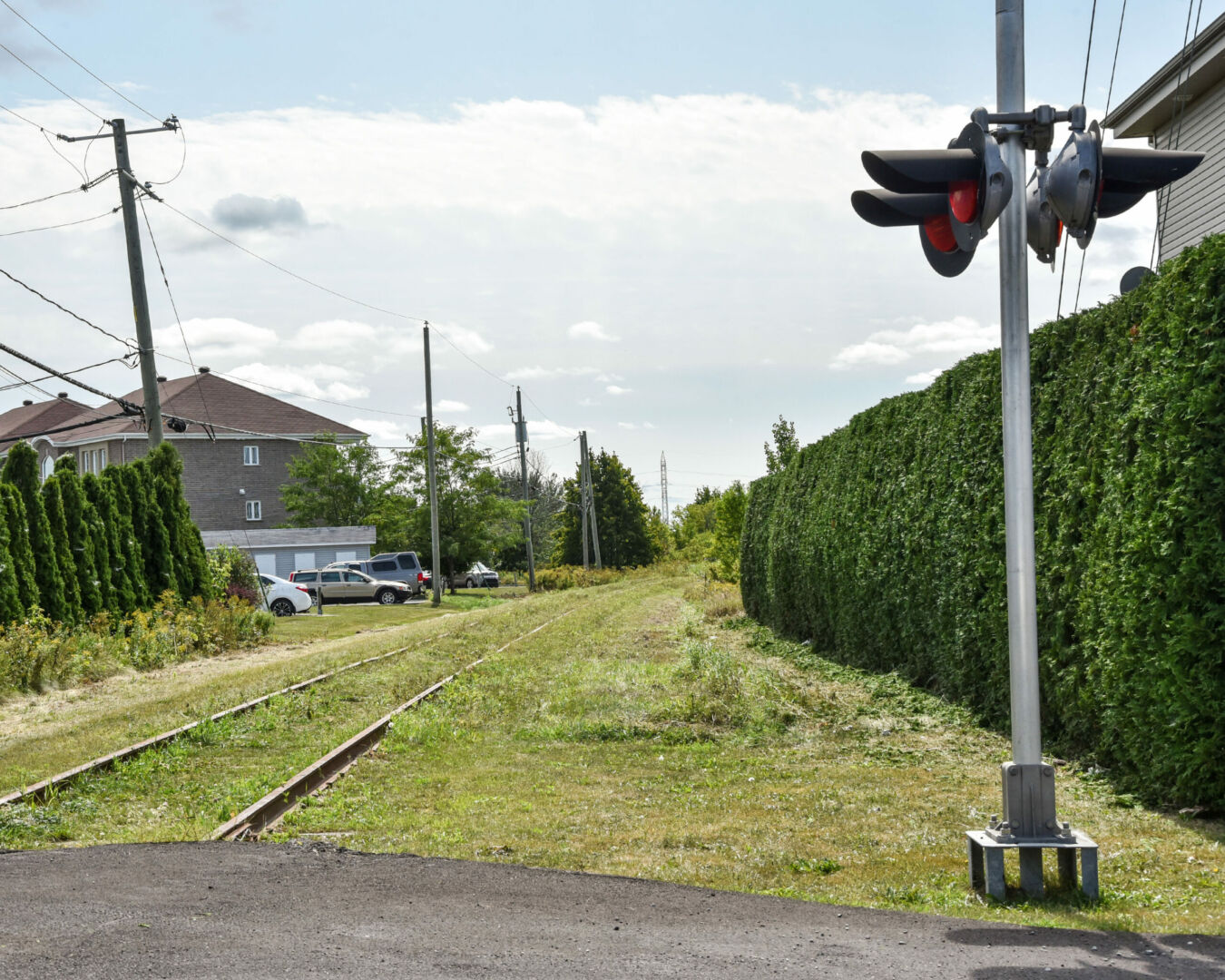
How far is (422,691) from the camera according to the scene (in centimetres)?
1338

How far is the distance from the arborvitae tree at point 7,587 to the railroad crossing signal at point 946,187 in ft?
53.3

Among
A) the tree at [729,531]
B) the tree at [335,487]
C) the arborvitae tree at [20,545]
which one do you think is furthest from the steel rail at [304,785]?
the tree at [335,487]

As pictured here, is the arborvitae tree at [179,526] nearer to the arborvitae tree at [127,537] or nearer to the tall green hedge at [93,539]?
the tall green hedge at [93,539]

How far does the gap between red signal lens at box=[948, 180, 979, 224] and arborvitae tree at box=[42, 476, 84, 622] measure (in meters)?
18.3

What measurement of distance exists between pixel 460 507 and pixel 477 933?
49.4m

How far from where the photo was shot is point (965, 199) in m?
5.13

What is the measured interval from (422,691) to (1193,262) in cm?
978

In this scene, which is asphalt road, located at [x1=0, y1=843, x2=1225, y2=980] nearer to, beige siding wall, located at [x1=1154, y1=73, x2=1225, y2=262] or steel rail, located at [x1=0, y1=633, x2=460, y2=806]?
steel rail, located at [x1=0, y1=633, x2=460, y2=806]

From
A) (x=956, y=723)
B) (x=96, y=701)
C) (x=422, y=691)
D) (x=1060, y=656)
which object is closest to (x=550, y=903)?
(x=1060, y=656)

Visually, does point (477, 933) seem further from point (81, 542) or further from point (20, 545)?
point (81, 542)

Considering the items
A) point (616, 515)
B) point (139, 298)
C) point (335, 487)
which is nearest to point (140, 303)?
point (139, 298)

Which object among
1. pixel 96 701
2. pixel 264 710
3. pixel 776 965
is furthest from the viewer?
pixel 96 701

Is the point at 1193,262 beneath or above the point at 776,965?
above

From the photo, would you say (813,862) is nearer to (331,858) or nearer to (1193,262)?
(331,858)
